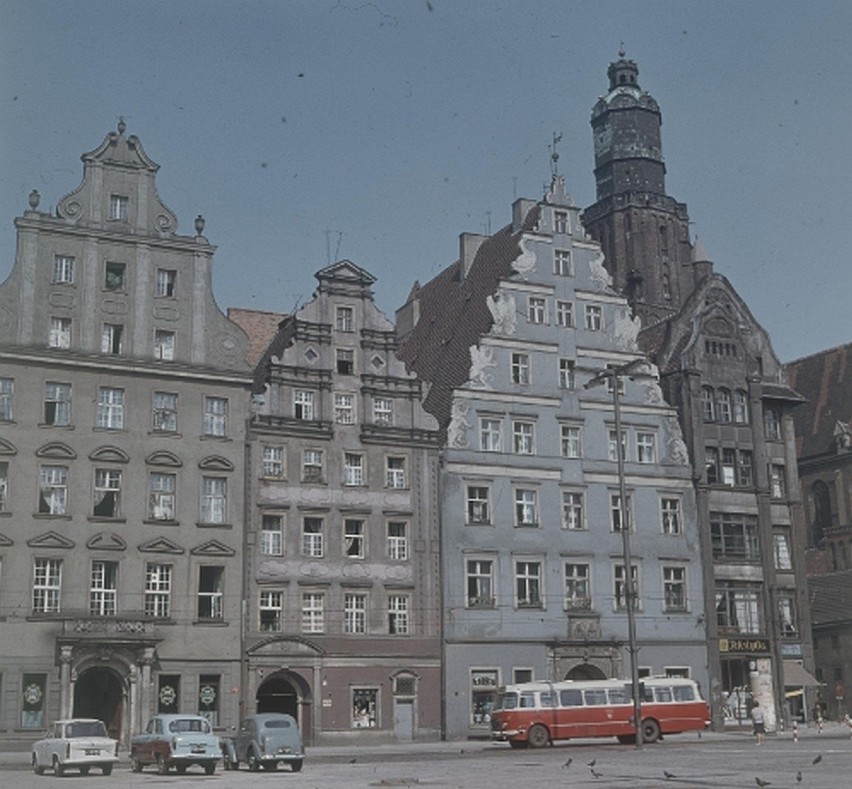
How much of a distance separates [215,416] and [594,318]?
67.4 ft

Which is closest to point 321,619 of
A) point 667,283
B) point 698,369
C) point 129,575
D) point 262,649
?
point 262,649

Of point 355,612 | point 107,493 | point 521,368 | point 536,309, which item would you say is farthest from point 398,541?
point 536,309

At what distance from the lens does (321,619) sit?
178 feet

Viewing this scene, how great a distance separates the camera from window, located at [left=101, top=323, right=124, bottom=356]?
52562mm

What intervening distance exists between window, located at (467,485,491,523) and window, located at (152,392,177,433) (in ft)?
45.6

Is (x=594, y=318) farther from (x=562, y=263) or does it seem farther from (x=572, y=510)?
(x=572, y=510)

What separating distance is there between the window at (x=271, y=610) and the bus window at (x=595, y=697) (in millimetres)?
13069

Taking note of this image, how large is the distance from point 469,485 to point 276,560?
1001 cm

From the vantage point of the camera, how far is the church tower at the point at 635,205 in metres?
111

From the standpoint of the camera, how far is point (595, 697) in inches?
1914

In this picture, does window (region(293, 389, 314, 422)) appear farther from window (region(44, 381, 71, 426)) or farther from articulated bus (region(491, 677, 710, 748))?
articulated bus (region(491, 677, 710, 748))

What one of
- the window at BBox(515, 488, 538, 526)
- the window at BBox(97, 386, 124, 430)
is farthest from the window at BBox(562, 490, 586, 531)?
the window at BBox(97, 386, 124, 430)

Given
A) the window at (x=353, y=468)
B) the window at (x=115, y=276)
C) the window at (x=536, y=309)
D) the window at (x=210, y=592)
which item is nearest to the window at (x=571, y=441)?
the window at (x=536, y=309)

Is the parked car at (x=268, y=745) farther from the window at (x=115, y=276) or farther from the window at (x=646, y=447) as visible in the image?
the window at (x=646, y=447)
